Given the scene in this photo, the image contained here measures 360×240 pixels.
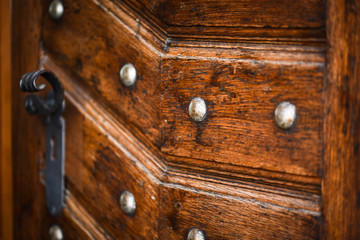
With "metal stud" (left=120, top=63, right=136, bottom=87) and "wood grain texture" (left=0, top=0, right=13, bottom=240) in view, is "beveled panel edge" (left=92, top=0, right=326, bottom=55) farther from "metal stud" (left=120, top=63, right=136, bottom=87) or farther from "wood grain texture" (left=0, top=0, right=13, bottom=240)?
"wood grain texture" (left=0, top=0, right=13, bottom=240)

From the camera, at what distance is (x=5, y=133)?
0.93m

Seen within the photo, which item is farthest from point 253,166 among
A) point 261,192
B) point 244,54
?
point 244,54

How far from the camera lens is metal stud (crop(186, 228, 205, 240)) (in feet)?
1.80

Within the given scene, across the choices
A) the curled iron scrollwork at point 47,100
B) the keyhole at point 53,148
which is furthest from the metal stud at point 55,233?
the curled iron scrollwork at point 47,100

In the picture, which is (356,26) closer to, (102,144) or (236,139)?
(236,139)

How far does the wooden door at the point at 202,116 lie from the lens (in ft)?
1.47

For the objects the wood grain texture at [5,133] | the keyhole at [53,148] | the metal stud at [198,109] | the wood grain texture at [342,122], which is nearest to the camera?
the wood grain texture at [342,122]

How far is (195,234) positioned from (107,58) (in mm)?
366

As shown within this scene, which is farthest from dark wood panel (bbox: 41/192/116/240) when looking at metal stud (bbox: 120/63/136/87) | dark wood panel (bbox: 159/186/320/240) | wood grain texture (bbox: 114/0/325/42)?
wood grain texture (bbox: 114/0/325/42)

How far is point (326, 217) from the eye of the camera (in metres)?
0.45

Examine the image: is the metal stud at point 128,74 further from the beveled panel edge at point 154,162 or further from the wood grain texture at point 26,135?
the wood grain texture at point 26,135

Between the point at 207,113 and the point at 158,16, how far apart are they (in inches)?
7.5

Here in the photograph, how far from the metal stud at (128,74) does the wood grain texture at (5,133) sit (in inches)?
17.1

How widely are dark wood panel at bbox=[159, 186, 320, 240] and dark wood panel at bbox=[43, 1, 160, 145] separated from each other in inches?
4.8
